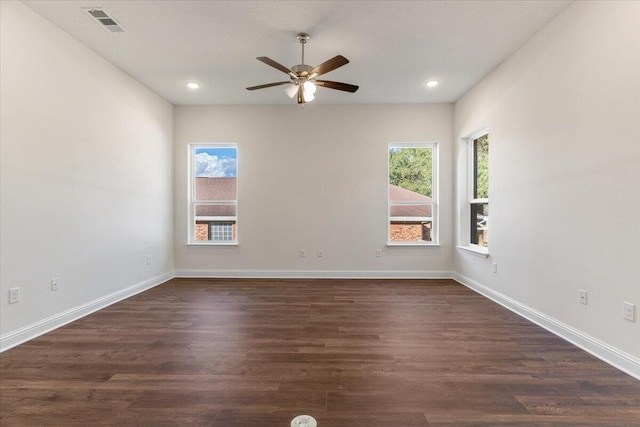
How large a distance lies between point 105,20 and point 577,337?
494 cm

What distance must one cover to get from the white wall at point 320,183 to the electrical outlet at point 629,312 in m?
2.91

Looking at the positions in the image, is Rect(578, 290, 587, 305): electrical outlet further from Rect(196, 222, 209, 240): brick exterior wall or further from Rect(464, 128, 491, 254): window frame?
Rect(196, 222, 209, 240): brick exterior wall

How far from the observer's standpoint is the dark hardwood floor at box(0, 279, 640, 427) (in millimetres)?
1617

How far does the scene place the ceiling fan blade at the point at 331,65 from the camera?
2.70 metres

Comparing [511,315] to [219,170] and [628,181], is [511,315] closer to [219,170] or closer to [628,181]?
[628,181]

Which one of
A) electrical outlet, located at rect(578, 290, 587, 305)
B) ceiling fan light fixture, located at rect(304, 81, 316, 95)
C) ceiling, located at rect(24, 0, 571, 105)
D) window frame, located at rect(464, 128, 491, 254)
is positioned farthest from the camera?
window frame, located at rect(464, 128, 491, 254)

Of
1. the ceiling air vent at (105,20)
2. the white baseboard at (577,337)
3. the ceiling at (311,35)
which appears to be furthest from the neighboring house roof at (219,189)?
the white baseboard at (577,337)

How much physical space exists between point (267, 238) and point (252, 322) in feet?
7.18

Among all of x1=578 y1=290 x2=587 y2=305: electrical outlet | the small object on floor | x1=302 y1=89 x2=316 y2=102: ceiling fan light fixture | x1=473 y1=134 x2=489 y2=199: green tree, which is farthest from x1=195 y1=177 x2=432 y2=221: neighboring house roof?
the small object on floor

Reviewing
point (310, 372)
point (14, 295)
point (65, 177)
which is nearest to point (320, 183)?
point (65, 177)

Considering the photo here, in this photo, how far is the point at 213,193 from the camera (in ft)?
17.0

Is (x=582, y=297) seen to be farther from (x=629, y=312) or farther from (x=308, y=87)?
(x=308, y=87)

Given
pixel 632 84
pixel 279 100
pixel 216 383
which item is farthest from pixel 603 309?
pixel 279 100

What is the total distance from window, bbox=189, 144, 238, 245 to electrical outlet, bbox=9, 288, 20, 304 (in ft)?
8.74
